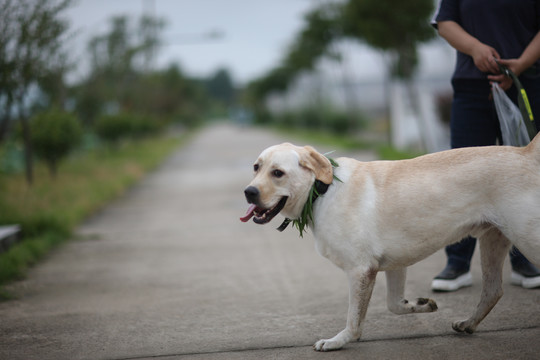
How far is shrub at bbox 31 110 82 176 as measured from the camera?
443 inches

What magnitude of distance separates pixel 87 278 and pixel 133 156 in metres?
13.4

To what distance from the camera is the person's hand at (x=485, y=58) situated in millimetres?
3768

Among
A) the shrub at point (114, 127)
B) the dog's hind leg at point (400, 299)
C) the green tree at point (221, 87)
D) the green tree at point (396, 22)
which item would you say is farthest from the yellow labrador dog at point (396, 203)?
the green tree at point (221, 87)

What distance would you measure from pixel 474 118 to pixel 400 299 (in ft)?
5.05

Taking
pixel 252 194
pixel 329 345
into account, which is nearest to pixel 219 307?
pixel 329 345

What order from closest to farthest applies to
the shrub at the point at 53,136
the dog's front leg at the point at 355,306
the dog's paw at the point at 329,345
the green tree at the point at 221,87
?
the dog's front leg at the point at 355,306, the dog's paw at the point at 329,345, the shrub at the point at 53,136, the green tree at the point at 221,87

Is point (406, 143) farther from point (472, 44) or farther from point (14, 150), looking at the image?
point (472, 44)

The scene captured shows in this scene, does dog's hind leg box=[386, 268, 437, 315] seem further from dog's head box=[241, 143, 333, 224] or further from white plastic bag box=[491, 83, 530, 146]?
→ white plastic bag box=[491, 83, 530, 146]

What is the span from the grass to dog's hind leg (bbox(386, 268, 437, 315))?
3.14 metres

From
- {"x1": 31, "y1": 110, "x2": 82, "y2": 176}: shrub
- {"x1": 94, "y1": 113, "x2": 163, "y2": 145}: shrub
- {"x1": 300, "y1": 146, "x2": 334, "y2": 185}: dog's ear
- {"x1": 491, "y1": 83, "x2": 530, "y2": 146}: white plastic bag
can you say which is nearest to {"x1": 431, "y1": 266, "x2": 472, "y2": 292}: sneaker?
{"x1": 491, "y1": 83, "x2": 530, "y2": 146}: white plastic bag

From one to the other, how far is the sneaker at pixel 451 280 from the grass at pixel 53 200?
3409 mm

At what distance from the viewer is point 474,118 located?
4137 mm

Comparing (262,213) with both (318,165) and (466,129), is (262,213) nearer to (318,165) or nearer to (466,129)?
(318,165)

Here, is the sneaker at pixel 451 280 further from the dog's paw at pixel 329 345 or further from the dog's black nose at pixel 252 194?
the dog's black nose at pixel 252 194
